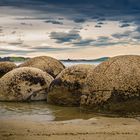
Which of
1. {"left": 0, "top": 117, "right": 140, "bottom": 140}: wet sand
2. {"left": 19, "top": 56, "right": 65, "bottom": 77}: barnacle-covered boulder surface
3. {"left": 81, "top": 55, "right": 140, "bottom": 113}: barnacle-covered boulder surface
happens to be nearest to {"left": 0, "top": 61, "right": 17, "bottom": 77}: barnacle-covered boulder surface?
{"left": 19, "top": 56, "right": 65, "bottom": 77}: barnacle-covered boulder surface

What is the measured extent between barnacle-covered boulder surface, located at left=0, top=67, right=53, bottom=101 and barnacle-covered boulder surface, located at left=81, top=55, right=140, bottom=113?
3357 mm

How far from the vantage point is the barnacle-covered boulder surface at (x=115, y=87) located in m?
12.7

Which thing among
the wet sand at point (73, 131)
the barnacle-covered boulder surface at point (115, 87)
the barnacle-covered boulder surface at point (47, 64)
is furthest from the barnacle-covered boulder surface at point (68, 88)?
the barnacle-covered boulder surface at point (47, 64)

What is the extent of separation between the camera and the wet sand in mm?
9016

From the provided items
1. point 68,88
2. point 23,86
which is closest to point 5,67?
point 23,86

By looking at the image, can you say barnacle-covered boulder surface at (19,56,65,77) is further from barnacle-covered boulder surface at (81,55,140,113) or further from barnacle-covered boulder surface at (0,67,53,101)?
barnacle-covered boulder surface at (81,55,140,113)

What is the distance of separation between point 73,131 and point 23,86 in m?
6.94

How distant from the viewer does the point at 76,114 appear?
12977 millimetres

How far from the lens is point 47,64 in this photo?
2152 centimetres

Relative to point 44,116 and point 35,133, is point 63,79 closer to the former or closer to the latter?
point 44,116

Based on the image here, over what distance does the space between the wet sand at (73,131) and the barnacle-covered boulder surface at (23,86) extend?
17.6 feet

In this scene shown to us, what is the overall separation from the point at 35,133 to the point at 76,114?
3681mm

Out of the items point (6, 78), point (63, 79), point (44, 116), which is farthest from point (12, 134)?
point (6, 78)

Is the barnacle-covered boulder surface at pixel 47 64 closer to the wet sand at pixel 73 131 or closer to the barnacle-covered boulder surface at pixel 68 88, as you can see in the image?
the barnacle-covered boulder surface at pixel 68 88
